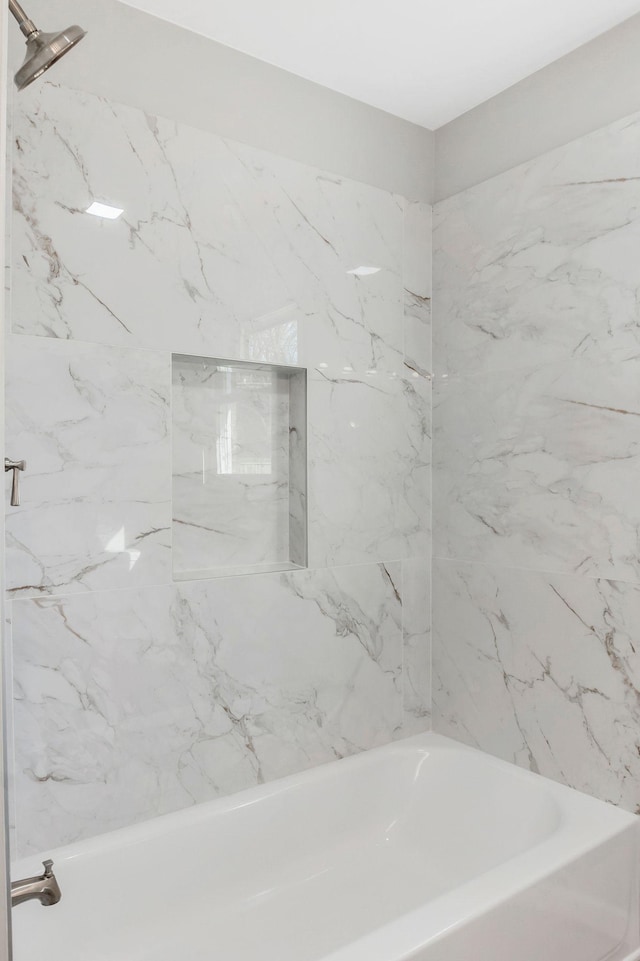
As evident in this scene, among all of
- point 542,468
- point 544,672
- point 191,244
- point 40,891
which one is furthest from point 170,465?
point 544,672

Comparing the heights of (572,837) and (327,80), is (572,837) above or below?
below

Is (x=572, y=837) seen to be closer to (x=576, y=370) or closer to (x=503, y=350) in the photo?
(x=576, y=370)

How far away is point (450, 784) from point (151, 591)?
117 centimetres

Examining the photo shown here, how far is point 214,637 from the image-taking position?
1924mm

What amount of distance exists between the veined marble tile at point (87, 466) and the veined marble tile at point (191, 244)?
0.08 m

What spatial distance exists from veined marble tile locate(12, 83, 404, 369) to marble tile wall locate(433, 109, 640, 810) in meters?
0.31

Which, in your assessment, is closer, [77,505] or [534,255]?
[77,505]

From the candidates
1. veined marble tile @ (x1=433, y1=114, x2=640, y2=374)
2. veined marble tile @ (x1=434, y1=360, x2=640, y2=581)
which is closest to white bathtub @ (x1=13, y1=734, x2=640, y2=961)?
veined marble tile @ (x1=434, y1=360, x2=640, y2=581)

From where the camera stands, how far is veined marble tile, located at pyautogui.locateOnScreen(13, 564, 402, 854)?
1661mm

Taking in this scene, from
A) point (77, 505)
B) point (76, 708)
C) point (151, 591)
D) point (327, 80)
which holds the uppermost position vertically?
point (327, 80)

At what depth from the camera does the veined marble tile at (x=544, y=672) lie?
1.86 metres

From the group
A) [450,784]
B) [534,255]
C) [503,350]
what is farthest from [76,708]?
[534,255]

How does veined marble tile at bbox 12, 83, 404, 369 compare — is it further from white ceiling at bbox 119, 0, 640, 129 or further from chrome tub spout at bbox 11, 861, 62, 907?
chrome tub spout at bbox 11, 861, 62, 907

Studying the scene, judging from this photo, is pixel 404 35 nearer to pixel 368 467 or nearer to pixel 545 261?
pixel 545 261
